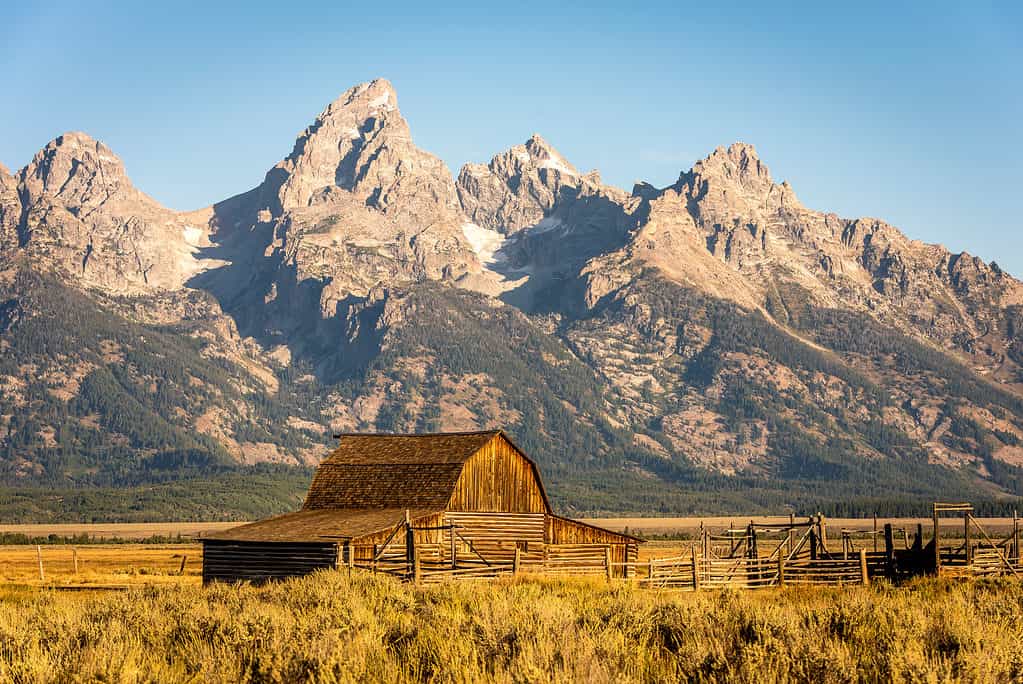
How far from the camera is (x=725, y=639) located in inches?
835

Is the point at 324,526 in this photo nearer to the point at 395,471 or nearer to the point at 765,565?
the point at 395,471

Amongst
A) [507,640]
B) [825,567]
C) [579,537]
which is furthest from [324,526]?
[507,640]

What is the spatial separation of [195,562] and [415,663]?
7373 cm

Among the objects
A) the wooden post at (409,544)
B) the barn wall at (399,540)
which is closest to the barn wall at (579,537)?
the barn wall at (399,540)

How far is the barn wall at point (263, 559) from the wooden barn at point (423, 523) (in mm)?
47

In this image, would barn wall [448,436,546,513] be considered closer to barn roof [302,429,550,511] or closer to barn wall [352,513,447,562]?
barn roof [302,429,550,511]

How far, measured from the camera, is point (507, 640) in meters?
20.8

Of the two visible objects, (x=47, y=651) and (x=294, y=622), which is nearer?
(x=47, y=651)

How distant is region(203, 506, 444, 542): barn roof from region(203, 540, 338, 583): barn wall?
39cm

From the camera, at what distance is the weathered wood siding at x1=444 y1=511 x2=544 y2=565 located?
55.6m

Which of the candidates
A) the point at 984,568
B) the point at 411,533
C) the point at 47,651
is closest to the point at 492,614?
the point at 47,651

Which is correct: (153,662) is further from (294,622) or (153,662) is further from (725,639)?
(725,639)

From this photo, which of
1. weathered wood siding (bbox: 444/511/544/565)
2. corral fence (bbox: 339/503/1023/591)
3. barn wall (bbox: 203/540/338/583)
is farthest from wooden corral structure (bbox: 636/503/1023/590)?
barn wall (bbox: 203/540/338/583)

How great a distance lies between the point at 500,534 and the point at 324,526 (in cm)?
889
